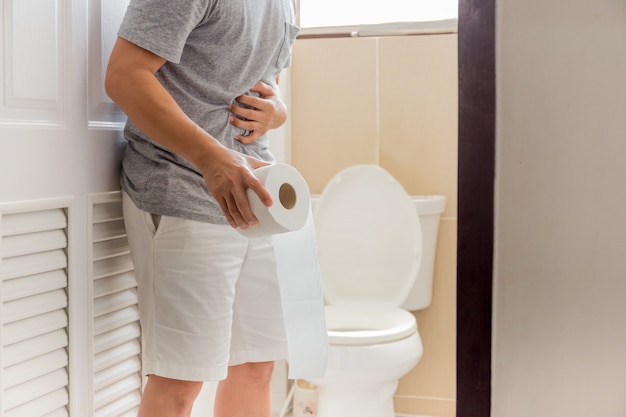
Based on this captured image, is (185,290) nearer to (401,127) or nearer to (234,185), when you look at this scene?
(234,185)

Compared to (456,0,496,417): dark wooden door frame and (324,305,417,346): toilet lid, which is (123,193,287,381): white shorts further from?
(324,305,417,346): toilet lid

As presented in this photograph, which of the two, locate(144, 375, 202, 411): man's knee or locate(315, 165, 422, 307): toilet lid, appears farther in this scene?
locate(315, 165, 422, 307): toilet lid

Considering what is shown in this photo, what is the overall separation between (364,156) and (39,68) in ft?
5.20

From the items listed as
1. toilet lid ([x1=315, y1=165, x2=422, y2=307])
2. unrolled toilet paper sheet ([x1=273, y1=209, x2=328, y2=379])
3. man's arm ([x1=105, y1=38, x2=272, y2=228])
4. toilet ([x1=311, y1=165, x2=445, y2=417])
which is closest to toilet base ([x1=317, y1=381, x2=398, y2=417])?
toilet ([x1=311, y1=165, x2=445, y2=417])

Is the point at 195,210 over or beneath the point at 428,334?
over

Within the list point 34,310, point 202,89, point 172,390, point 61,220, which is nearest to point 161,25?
point 202,89

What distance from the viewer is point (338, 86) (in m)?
2.58

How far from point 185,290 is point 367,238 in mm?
1288

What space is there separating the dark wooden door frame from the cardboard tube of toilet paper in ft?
1.66

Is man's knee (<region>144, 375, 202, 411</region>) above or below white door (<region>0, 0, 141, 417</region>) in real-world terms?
below

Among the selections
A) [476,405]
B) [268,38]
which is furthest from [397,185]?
[476,405]

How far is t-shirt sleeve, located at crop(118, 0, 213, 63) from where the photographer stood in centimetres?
109

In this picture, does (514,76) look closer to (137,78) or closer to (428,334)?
(137,78)

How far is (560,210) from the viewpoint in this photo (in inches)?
20.7
